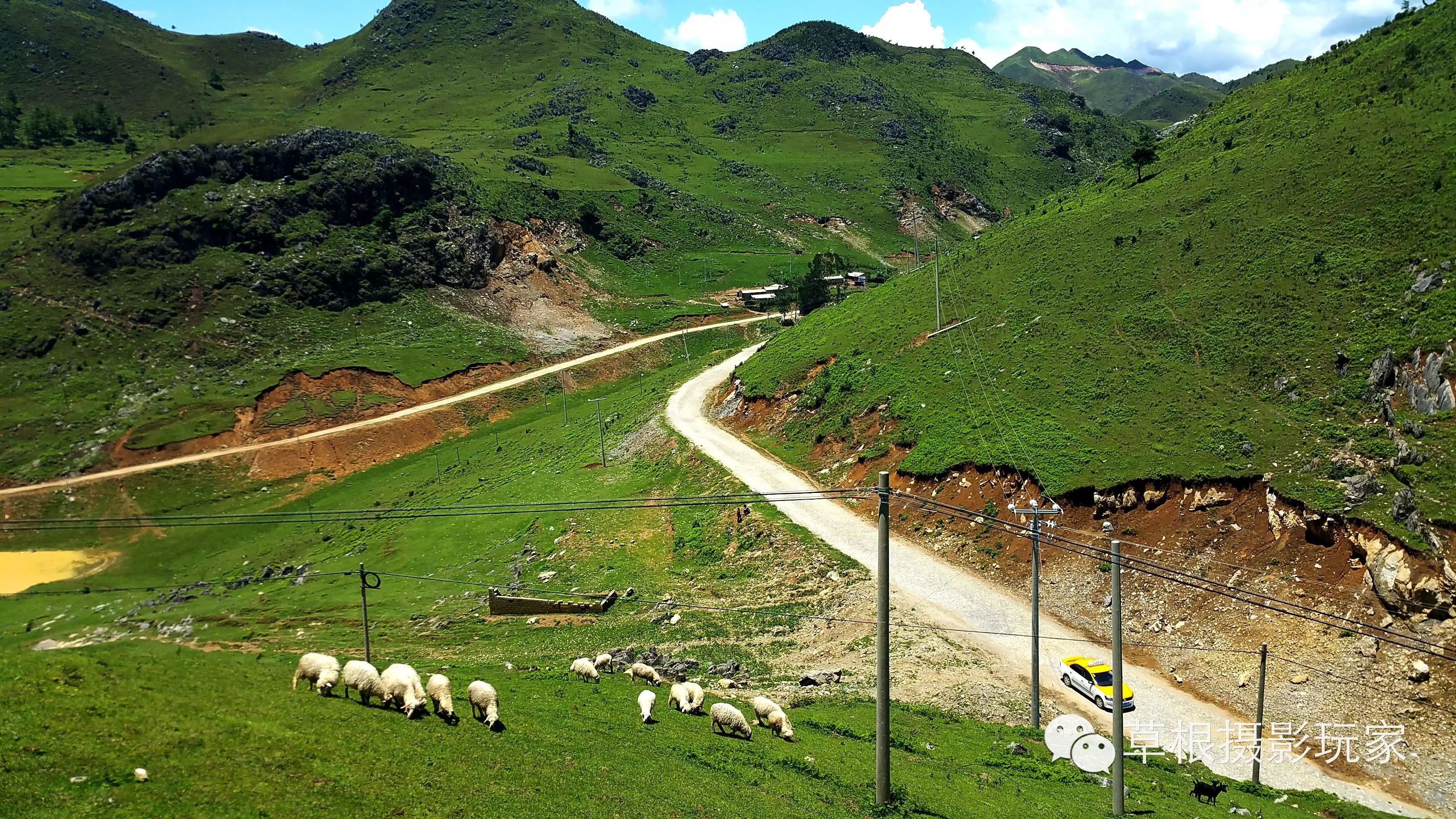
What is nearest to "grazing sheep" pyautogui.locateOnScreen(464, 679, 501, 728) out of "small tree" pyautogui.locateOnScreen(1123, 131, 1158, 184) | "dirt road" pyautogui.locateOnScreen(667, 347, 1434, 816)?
"dirt road" pyautogui.locateOnScreen(667, 347, 1434, 816)

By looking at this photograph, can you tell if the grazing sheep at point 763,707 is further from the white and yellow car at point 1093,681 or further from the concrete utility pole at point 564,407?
the concrete utility pole at point 564,407

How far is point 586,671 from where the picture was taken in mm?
28484

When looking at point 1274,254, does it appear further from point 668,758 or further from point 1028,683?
point 668,758

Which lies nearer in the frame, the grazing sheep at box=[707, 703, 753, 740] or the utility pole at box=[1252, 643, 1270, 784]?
the grazing sheep at box=[707, 703, 753, 740]

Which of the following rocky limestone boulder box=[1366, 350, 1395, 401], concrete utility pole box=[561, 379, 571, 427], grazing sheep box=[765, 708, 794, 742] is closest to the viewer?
grazing sheep box=[765, 708, 794, 742]

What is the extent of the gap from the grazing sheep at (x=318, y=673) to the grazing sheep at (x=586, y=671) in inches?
374

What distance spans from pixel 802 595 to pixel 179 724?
29.5 metres

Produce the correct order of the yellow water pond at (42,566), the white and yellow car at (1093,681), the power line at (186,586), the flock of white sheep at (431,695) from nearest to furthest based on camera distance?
the flock of white sheep at (431,695) < the white and yellow car at (1093,681) < the power line at (186,586) < the yellow water pond at (42,566)

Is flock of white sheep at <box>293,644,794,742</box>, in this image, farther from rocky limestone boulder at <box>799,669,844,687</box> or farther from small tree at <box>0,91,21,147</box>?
small tree at <box>0,91,21,147</box>

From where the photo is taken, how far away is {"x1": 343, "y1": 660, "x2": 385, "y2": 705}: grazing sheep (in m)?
20.1

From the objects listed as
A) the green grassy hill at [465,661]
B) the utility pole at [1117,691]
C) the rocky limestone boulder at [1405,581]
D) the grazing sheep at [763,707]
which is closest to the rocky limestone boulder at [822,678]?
the green grassy hill at [465,661]

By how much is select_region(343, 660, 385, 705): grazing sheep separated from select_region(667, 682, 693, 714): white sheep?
9567 mm

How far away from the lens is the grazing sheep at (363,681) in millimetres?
20125

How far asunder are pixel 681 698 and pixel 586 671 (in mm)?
5171
